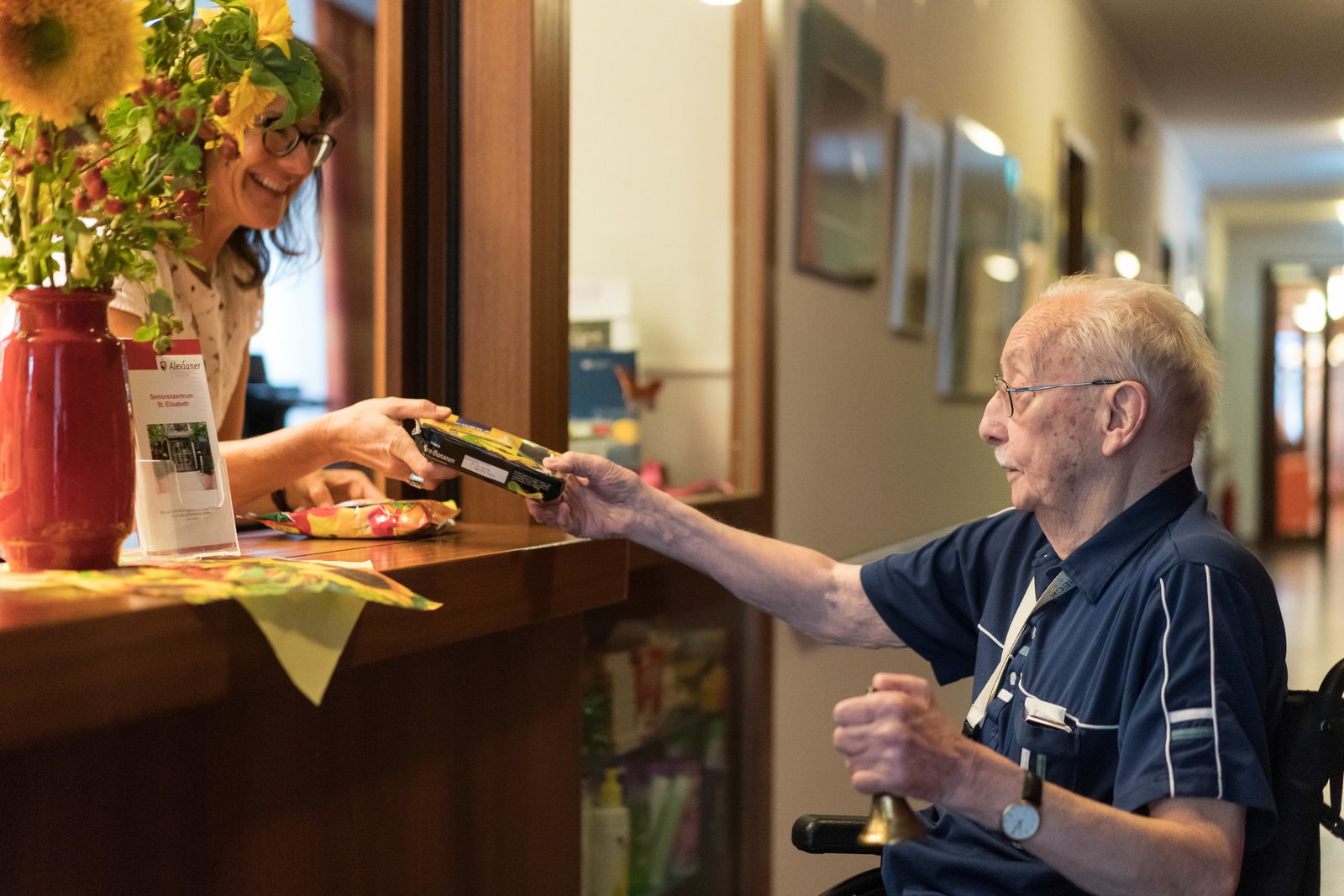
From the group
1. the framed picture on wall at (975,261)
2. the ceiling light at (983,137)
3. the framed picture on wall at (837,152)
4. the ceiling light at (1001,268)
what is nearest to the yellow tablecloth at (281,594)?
the framed picture on wall at (837,152)

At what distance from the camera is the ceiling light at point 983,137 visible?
4.09 m

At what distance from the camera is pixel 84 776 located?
1.08m

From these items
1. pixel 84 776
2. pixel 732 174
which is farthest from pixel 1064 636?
pixel 732 174

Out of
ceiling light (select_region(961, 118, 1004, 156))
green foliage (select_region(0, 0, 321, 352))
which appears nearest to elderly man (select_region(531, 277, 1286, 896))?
green foliage (select_region(0, 0, 321, 352))

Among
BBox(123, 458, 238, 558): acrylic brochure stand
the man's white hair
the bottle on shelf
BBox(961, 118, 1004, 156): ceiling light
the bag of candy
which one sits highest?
BBox(961, 118, 1004, 156): ceiling light

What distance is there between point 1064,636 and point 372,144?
1.64 meters

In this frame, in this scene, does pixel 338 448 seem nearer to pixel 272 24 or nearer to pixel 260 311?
pixel 260 311

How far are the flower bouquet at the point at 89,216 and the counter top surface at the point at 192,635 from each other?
141 millimetres

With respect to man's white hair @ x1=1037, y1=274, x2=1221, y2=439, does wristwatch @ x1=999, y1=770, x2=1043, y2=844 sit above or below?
below

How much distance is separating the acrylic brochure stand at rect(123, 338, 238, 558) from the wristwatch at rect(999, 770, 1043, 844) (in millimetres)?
796

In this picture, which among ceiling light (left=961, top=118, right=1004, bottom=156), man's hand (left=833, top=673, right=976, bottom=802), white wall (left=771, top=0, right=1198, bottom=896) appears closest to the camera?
man's hand (left=833, top=673, right=976, bottom=802)

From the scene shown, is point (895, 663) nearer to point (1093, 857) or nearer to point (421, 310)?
point (421, 310)

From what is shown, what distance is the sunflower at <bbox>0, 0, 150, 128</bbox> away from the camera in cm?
96

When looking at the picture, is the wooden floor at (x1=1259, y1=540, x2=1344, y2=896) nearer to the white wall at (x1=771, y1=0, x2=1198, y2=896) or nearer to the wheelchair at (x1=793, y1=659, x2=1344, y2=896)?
the white wall at (x1=771, y1=0, x2=1198, y2=896)
